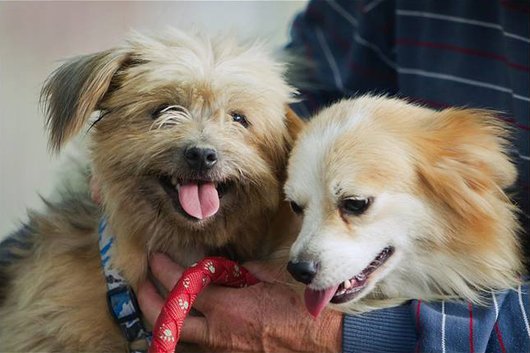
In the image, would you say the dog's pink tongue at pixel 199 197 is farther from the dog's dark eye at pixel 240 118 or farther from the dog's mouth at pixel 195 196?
the dog's dark eye at pixel 240 118

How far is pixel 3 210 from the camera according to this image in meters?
2.14

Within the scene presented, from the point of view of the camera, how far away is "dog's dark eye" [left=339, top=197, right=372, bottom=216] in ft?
3.93

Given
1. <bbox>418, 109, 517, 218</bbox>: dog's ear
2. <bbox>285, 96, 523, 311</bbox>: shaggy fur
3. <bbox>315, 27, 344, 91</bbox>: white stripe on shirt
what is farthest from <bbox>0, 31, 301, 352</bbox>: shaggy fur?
<bbox>315, 27, 344, 91</bbox>: white stripe on shirt

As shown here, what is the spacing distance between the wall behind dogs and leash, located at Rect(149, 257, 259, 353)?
61 cm

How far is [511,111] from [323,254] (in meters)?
0.61

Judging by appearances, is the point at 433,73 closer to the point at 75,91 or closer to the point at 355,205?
the point at 355,205

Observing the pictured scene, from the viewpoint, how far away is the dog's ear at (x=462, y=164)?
4.07ft

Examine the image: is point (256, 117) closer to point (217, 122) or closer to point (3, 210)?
point (217, 122)

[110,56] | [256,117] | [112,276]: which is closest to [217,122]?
[256,117]

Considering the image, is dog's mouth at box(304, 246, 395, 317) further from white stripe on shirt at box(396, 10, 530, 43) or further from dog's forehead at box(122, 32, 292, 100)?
white stripe on shirt at box(396, 10, 530, 43)

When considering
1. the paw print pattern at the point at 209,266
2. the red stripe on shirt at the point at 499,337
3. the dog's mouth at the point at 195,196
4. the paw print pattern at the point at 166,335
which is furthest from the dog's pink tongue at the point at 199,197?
the red stripe on shirt at the point at 499,337

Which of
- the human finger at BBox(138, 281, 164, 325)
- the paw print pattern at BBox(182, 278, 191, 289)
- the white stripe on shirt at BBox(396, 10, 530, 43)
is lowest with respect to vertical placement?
the human finger at BBox(138, 281, 164, 325)

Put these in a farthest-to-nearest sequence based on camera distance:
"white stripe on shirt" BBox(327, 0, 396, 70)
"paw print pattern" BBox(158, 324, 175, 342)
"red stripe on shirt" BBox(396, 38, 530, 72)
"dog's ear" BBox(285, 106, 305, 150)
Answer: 1. "white stripe on shirt" BBox(327, 0, 396, 70)
2. "red stripe on shirt" BBox(396, 38, 530, 72)
3. "dog's ear" BBox(285, 106, 305, 150)
4. "paw print pattern" BBox(158, 324, 175, 342)

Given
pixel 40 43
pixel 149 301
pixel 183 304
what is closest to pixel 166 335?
pixel 183 304
